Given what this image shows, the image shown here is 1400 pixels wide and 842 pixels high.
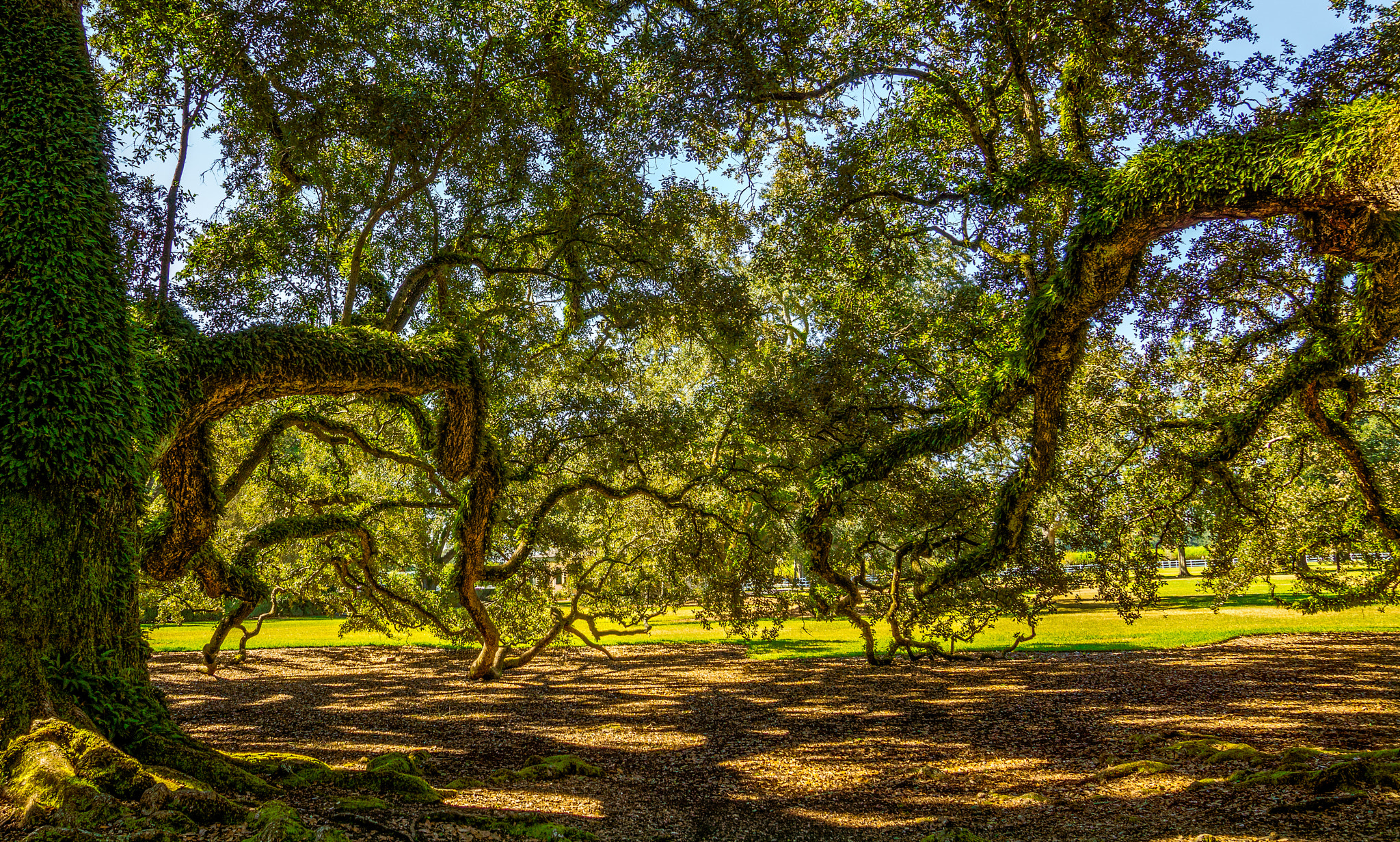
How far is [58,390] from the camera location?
16.1 feet

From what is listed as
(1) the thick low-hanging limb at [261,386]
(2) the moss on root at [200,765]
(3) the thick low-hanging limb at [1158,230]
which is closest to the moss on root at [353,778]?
(2) the moss on root at [200,765]

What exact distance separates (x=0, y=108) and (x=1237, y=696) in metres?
16.3

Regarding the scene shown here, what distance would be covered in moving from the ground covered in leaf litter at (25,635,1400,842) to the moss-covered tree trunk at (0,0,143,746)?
187 cm

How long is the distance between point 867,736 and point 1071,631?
18.7 metres

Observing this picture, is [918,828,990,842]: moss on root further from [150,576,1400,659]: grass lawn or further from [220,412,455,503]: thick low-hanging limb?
[150,576,1400,659]: grass lawn

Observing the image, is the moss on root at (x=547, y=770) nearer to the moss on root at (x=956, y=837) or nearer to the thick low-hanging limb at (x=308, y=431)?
the moss on root at (x=956, y=837)

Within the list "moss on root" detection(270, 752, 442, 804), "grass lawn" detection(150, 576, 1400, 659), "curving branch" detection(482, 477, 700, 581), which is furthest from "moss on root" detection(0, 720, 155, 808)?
"grass lawn" detection(150, 576, 1400, 659)

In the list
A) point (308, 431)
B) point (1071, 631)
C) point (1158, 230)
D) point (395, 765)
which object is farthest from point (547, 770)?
point (1071, 631)

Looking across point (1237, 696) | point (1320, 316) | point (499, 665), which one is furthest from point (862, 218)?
point (499, 665)

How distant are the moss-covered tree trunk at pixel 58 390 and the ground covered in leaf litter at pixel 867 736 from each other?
6.13 feet

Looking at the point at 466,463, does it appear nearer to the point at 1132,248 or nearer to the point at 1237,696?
the point at 1132,248

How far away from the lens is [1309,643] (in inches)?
659

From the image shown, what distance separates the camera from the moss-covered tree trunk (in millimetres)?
4574

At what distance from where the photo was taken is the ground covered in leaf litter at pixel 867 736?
5844 millimetres
